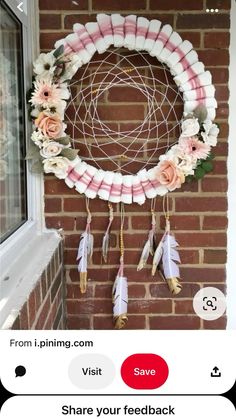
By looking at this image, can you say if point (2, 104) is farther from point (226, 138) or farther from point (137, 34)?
point (226, 138)

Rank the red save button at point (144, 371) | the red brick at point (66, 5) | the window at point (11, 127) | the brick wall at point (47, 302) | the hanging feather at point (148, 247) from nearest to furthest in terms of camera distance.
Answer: the red save button at point (144, 371) < the brick wall at point (47, 302) < the window at point (11, 127) < the red brick at point (66, 5) < the hanging feather at point (148, 247)

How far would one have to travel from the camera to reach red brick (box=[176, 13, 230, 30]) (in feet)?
3.51

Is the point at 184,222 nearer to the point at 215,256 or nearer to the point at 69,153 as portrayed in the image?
the point at 215,256

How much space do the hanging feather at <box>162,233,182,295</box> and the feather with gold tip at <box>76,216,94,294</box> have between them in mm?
192

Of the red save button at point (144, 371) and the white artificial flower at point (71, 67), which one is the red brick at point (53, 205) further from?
the red save button at point (144, 371)

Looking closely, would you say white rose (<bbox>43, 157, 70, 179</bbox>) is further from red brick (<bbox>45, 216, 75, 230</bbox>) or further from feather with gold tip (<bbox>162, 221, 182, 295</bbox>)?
feather with gold tip (<bbox>162, 221, 182, 295</bbox>)

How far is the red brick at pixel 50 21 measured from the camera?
1051 millimetres

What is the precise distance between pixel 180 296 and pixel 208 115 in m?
0.46

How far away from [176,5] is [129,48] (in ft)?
0.49

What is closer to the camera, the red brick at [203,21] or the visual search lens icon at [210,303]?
the visual search lens icon at [210,303]

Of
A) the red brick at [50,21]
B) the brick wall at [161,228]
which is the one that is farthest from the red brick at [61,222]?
the red brick at [50,21]

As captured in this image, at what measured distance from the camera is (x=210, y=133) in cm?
108

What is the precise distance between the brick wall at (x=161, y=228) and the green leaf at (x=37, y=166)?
5 centimetres

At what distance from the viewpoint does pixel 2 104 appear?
0.89 meters
